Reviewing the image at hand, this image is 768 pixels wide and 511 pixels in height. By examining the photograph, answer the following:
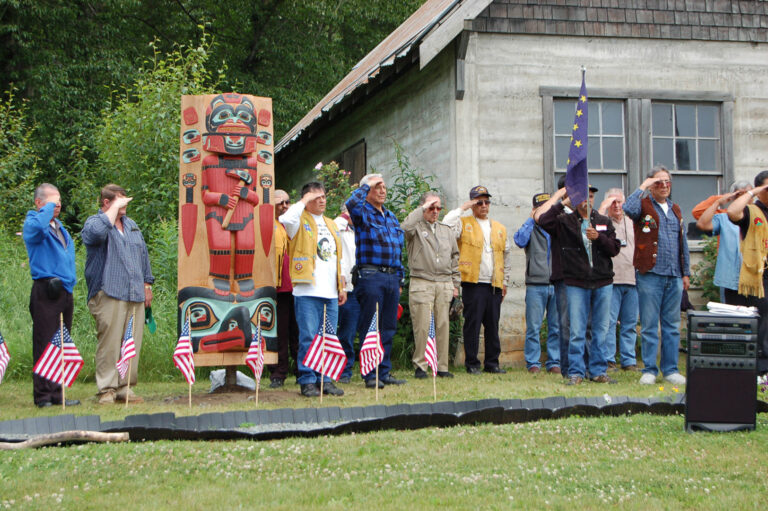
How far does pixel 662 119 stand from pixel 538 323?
423 centimetres

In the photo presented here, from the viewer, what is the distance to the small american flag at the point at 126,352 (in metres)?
8.02

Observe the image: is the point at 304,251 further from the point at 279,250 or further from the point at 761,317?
the point at 761,317

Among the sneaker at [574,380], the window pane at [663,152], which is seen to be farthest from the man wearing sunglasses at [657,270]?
the window pane at [663,152]

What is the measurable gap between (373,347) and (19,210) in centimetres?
1265

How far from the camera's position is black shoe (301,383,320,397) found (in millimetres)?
8289

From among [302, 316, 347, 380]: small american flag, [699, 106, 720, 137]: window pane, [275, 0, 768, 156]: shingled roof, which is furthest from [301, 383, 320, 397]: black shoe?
[699, 106, 720, 137]: window pane

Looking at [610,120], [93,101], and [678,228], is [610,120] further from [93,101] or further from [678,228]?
[93,101]

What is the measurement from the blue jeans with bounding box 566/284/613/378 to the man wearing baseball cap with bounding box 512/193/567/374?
4.40 ft

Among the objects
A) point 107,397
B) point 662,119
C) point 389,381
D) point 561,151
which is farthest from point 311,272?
point 662,119

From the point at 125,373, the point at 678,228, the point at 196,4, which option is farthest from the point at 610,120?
the point at 196,4

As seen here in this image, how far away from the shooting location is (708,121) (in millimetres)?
13227

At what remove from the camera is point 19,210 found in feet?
60.0

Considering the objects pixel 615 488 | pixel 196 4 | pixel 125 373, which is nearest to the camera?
pixel 615 488

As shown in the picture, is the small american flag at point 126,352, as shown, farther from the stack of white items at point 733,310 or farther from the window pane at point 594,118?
the window pane at point 594,118
